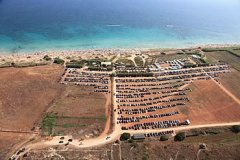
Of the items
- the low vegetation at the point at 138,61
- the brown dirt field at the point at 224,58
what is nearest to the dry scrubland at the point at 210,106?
the brown dirt field at the point at 224,58

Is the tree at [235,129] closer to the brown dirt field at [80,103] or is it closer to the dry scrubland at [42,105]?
the dry scrubland at [42,105]

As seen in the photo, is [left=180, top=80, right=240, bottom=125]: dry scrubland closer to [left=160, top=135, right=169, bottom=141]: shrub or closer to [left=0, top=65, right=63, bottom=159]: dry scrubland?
[left=160, top=135, right=169, bottom=141]: shrub

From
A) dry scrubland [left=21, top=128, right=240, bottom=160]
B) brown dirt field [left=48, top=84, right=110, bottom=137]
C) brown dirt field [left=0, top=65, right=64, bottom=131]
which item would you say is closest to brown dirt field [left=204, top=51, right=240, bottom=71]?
dry scrubland [left=21, top=128, right=240, bottom=160]

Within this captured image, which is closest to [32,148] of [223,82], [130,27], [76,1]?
[223,82]

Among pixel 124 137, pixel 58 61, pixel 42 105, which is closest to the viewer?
pixel 124 137

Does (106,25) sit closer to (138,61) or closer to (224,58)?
(138,61)

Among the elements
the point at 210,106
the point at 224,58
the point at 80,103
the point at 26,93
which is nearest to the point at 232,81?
the point at 210,106
